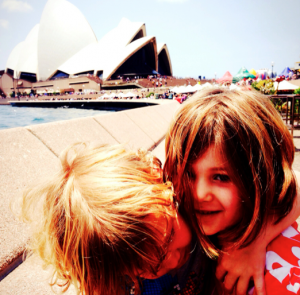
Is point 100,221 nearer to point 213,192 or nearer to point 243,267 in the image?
point 213,192

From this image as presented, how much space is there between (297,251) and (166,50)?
49.1 meters

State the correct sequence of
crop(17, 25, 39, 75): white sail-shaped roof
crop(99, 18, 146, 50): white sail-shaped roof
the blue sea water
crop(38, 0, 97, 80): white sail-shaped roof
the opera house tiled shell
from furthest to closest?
crop(17, 25, 39, 75): white sail-shaped roof < crop(38, 0, 97, 80): white sail-shaped roof < the opera house tiled shell < crop(99, 18, 146, 50): white sail-shaped roof < the blue sea water

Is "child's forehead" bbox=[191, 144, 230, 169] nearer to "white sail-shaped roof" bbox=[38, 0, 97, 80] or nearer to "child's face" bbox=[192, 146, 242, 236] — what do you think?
"child's face" bbox=[192, 146, 242, 236]

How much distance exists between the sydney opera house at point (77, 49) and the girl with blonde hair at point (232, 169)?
37246 mm

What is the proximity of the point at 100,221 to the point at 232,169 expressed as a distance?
0.47 metres

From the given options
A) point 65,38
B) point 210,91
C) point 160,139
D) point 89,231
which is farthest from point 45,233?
point 65,38

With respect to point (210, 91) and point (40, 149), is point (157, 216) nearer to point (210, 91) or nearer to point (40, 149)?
point (210, 91)

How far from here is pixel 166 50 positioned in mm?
45344

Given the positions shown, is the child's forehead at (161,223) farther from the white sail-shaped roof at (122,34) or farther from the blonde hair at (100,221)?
the white sail-shaped roof at (122,34)

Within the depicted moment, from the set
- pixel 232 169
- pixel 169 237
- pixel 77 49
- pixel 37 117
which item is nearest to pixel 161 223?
pixel 169 237

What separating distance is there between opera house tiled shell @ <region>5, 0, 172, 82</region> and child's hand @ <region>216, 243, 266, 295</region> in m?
37.3

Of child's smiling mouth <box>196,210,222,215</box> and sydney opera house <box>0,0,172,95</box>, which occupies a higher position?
sydney opera house <box>0,0,172,95</box>

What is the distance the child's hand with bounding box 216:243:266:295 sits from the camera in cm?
85

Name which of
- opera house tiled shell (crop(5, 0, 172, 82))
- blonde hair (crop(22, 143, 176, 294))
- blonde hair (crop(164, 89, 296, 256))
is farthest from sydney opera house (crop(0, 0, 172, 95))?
blonde hair (crop(22, 143, 176, 294))
